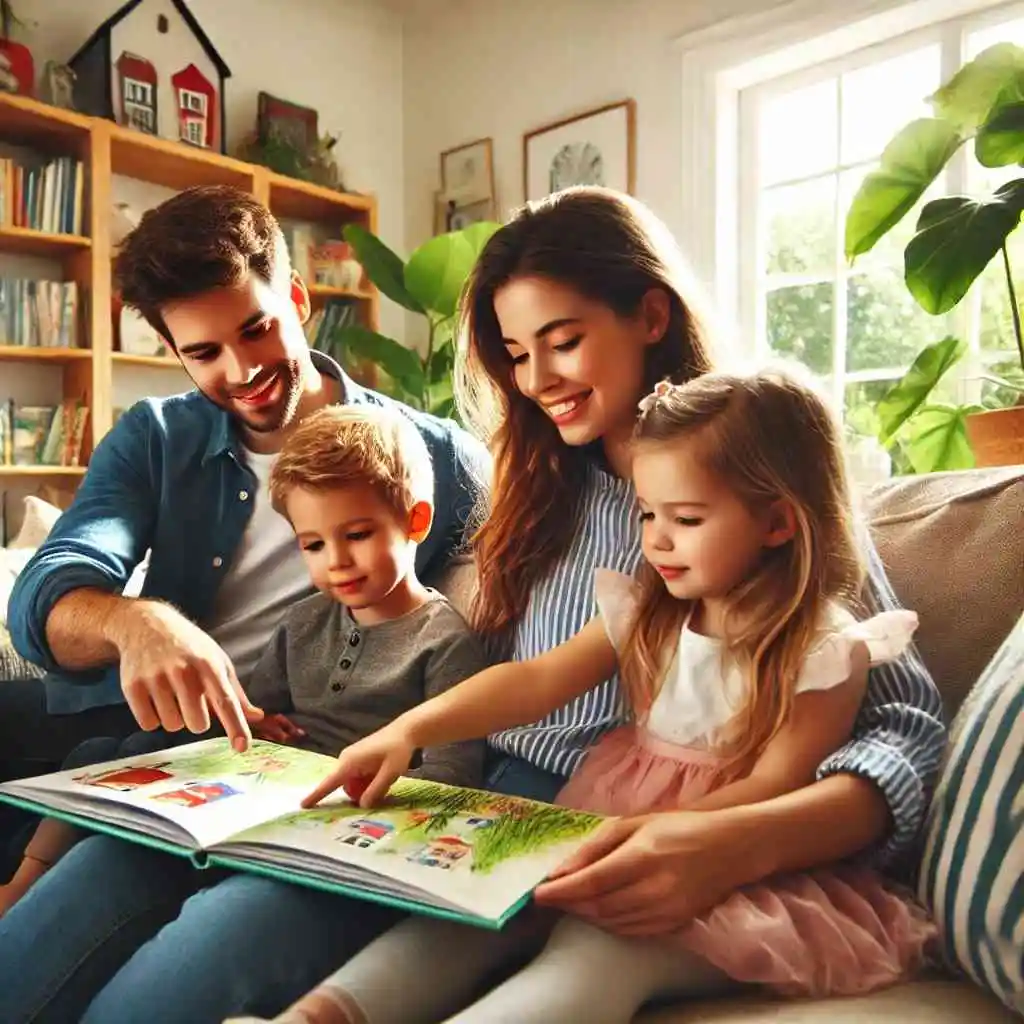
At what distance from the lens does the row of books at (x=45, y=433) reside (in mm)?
3266

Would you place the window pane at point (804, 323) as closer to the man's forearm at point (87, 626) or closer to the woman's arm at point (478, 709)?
the woman's arm at point (478, 709)

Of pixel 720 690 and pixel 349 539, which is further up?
pixel 349 539

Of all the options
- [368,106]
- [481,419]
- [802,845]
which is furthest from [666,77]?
[802,845]

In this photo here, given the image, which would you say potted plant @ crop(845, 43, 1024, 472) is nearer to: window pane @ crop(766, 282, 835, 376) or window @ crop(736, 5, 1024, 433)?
window @ crop(736, 5, 1024, 433)

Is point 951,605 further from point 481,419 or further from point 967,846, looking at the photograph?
point 481,419

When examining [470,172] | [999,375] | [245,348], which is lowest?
[245,348]

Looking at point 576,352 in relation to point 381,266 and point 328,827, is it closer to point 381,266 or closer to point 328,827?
point 328,827

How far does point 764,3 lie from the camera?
124 inches

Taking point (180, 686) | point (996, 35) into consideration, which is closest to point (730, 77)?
point (996, 35)

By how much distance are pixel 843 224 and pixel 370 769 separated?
2.80 m

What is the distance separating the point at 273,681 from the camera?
136 centimetres

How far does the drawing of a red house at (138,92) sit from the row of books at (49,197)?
278 millimetres

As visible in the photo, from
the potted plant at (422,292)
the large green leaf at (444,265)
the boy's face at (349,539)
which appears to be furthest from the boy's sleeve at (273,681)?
the large green leaf at (444,265)

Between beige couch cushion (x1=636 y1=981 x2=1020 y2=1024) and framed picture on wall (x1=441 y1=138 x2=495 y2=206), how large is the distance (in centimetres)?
360
